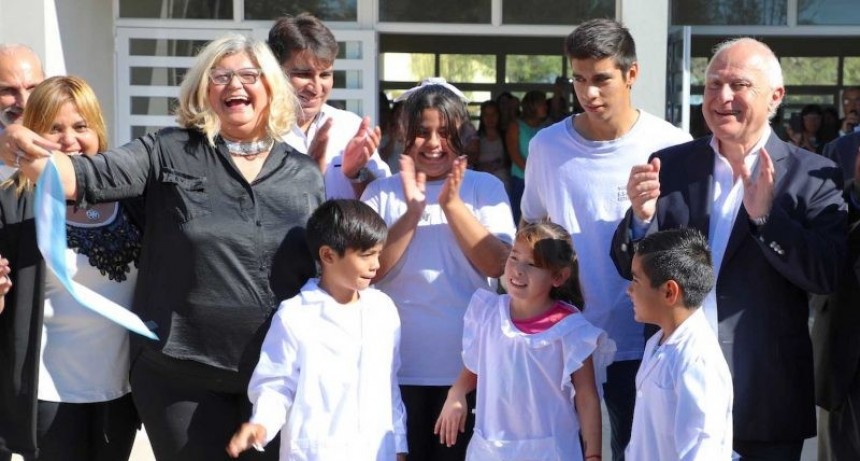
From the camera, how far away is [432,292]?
3512 mm

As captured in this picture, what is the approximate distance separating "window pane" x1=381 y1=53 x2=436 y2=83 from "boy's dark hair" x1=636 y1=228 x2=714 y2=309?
13.0m

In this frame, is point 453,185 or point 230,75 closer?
point 230,75

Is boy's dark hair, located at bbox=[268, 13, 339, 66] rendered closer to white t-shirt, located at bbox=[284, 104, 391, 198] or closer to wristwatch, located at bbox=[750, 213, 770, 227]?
white t-shirt, located at bbox=[284, 104, 391, 198]

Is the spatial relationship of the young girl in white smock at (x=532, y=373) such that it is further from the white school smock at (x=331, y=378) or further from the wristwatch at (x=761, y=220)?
the wristwatch at (x=761, y=220)

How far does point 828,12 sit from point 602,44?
8.60 m

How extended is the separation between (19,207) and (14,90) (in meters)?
0.70

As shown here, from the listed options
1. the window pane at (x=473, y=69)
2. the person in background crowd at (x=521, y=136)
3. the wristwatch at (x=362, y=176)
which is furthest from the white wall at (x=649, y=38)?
the window pane at (x=473, y=69)

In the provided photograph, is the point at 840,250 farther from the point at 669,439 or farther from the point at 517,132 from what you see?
the point at 517,132

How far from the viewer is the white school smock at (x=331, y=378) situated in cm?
319

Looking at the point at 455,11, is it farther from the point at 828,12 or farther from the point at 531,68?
the point at 531,68

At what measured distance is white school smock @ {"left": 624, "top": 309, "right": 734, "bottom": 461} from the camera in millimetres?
2969

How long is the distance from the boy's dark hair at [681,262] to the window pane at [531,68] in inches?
524

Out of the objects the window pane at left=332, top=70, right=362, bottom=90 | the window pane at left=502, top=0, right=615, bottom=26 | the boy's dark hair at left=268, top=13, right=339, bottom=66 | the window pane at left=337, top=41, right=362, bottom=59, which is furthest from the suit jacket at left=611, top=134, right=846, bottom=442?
the window pane at left=502, top=0, right=615, bottom=26

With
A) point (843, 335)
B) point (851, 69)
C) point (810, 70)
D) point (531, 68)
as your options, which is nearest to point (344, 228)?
point (843, 335)
